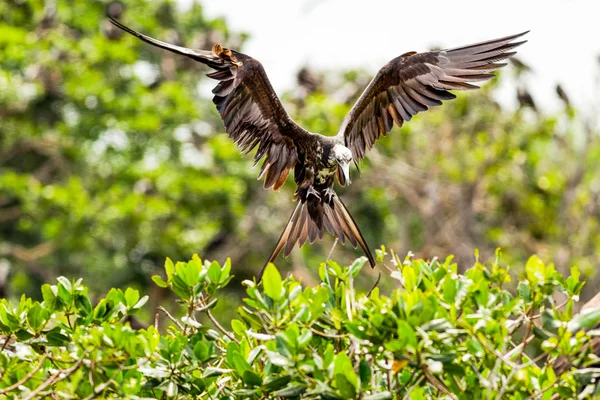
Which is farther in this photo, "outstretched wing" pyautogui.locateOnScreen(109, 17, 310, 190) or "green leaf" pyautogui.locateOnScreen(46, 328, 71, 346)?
"outstretched wing" pyautogui.locateOnScreen(109, 17, 310, 190)

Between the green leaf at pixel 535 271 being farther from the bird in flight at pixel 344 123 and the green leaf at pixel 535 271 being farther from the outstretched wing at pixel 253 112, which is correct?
the outstretched wing at pixel 253 112

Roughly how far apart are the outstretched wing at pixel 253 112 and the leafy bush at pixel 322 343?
1.32m

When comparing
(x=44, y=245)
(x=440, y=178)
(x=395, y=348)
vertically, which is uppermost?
(x=395, y=348)

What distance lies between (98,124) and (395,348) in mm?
9652

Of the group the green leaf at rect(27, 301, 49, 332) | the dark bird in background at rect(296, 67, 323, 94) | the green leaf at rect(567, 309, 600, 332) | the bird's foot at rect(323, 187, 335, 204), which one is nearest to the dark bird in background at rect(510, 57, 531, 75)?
the dark bird in background at rect(296, 67, 323, 94)

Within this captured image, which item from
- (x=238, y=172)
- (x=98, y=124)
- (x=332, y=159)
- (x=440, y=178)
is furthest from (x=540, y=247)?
(x=332, y=159)

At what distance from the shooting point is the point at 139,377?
117 inches

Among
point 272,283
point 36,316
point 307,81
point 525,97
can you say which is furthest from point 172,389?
point 307,81

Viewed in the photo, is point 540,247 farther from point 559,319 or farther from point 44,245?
point 559,319

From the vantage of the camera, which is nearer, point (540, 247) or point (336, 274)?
point (336, 274)

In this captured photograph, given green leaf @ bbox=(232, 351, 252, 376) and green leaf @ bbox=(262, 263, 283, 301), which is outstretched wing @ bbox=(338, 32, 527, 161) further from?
green leaf @ bbox=(232, 351, 252, 376)

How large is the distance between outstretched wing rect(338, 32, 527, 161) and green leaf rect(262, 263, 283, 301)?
201 cm

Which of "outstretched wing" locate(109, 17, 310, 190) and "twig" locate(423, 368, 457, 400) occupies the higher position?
"outstretched wing" locate(109, 17, 310, 190)

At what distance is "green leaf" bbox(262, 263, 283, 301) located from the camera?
293 cm
